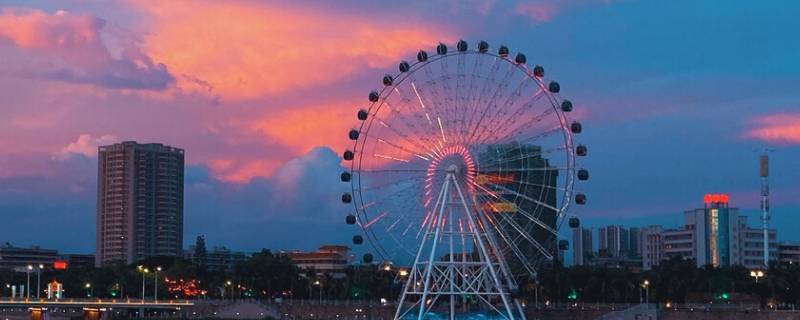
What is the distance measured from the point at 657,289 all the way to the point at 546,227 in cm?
6540

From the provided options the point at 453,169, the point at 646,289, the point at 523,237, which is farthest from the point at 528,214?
the point at 646,289

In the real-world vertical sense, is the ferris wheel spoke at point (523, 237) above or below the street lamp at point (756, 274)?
above

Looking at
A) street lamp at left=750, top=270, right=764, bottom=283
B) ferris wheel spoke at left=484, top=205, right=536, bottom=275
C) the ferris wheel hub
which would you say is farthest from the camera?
street lamp at left=750, top=270, right=764, bottom=283

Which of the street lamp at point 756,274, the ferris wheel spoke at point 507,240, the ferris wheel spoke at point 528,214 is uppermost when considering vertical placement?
the ferris wheel spoke at point 528,214

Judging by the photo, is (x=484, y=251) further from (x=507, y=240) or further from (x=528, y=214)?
(x=528, y=214)

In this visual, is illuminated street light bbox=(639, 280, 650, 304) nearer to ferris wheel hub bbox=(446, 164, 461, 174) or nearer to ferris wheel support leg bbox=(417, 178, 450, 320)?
ferris wheel support leg bbox=(417, 178, 450, 320)

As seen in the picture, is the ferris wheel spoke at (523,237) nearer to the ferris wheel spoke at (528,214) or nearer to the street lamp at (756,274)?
the ferris wheel spoke at (528,214)

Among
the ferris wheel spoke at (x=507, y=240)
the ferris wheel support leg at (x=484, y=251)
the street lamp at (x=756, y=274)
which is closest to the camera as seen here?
the ferris wheel spoke at (x=507, y=240)

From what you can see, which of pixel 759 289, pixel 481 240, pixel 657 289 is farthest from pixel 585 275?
pixel 481 240

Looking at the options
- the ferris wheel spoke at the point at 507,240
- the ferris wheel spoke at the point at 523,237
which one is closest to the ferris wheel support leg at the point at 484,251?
the ferris wheel spoke at the point at 507,240

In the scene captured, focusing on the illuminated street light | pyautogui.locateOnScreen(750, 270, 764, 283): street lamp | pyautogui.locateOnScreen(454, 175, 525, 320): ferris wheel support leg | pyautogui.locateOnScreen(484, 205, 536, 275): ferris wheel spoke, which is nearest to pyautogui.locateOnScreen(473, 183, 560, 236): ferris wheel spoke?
pyautogui.locateOnScreen(454, 175, 525, 320): ferris wheel support leg

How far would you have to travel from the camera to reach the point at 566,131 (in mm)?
97750

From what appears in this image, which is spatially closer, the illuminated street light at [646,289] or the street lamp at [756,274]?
the illuminated street light at [646,289]

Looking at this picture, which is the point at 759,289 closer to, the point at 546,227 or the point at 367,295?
the point at 367,295
